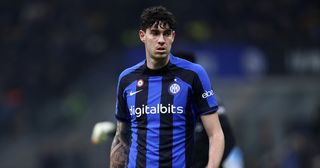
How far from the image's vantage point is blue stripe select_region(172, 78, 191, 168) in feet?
15.2

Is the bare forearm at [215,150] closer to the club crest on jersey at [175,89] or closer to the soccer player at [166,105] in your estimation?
the soccer player at [166,105]

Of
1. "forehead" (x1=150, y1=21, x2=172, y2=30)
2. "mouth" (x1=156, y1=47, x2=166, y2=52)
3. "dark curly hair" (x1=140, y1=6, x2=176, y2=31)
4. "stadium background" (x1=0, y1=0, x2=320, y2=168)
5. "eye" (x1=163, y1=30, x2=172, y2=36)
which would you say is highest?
"dark curly hair" (x1=140, y1=6, x2=176, y2=31)

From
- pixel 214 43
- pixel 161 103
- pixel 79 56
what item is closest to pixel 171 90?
pixel 161 103

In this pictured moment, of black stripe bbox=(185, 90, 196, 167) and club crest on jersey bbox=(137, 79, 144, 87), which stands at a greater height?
club crest on jersey bbox=(137, 79, 144, 87)

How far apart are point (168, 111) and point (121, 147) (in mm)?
543

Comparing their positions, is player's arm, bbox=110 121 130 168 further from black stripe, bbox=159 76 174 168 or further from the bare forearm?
the bare forearm

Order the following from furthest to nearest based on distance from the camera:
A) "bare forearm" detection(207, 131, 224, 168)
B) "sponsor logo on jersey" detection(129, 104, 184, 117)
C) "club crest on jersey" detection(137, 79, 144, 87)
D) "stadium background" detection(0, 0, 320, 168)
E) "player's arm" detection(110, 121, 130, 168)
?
"stadium background" detection(0, 0, 320, 168) < "player's arm" detection(110, 121, 130, 168) < "club crest on jersey" detection(137, 79, 144, 87) < "sponsor logo on jersey" detection(129, 104, 184, 117) < "bare forearm" detection(207, 131, 224, 168)

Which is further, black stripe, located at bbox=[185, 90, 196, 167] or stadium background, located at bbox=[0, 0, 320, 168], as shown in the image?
stadium background, located at bbox=[0, 0, 320, 168]

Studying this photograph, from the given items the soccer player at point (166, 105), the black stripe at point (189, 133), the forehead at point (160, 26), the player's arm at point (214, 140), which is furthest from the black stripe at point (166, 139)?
the forehead at point (160, 26)

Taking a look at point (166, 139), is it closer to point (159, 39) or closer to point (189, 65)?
point (189, 65)

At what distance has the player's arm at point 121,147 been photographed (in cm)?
499

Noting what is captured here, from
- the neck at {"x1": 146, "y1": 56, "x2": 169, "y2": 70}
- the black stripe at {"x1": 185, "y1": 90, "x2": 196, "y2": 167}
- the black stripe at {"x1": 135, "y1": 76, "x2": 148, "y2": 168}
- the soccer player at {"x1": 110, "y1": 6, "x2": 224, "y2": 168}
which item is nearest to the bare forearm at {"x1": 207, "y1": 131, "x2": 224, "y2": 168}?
the soccer player at {"x1": 110, "y1": 6, "x2": 224, "y2": 168}

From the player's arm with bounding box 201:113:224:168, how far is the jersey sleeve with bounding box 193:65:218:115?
0.04 metres

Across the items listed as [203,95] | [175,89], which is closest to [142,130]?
[175,89]
